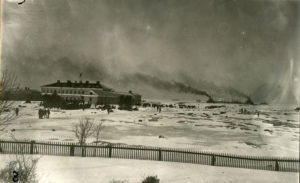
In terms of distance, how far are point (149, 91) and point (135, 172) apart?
41.8 inches

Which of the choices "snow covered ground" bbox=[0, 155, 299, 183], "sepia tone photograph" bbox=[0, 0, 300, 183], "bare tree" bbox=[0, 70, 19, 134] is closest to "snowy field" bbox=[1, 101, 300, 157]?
"sepia tone photograph" bbox=[0, 0, 300, 183]

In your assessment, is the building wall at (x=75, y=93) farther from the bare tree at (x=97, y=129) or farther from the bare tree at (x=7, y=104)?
the bare tree at (x=7, y=104)

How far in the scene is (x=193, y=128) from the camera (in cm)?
433

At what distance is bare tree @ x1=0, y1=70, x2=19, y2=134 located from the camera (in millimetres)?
4539

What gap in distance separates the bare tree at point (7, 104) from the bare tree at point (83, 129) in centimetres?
92

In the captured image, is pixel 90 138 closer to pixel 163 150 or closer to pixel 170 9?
pixel 163 150

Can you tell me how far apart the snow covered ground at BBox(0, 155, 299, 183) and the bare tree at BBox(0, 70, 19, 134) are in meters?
0.55

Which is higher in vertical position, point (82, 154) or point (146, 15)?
point (146, 15)

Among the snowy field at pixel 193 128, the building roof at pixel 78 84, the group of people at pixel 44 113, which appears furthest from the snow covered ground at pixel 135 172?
the building roof at pixel 78 84

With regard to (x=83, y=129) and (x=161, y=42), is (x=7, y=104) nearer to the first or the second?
(x=83, y=129)

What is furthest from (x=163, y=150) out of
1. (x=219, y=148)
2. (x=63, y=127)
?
(x=63, y=127)

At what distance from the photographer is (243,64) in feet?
14.2

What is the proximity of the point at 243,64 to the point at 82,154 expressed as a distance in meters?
2.42

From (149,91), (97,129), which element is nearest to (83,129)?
(97,129)
